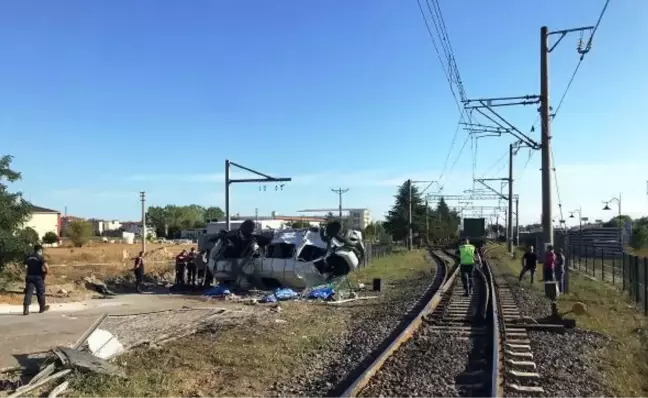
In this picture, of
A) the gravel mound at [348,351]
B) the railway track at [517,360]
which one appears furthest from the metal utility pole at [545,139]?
the railway track at [517,360]

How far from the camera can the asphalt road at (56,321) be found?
10570mm

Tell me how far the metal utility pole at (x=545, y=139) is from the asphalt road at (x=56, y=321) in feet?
49.0

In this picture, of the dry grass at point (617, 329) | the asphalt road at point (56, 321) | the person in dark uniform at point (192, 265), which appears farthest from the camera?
the person in dark uniform at point (192, 265)

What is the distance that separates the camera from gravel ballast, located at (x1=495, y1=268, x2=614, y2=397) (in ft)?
27.6

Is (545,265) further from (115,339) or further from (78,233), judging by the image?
(78,233)

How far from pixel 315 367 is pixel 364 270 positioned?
27214 millimetres

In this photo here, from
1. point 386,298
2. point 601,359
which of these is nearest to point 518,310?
point 386,298

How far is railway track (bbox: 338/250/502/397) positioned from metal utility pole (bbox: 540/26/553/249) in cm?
1141

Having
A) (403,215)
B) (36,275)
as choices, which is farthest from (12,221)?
(403,215)

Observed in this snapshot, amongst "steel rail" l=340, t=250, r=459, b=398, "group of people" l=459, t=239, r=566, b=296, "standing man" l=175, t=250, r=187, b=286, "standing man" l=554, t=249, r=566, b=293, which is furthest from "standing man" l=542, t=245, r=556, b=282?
"standing man" l=175, t=250, r=187, b=286

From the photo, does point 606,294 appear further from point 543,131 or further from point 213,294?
point 213,294

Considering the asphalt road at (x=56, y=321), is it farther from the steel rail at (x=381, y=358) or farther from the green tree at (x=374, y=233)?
the green tree at (x=374, y=233)

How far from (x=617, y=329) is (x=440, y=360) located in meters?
5.99

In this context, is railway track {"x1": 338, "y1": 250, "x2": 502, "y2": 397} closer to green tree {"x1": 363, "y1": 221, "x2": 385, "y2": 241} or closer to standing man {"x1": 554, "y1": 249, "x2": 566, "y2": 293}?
standing man {"x1": 554, "y1": 249, "x2": 566, "y2": 293}
